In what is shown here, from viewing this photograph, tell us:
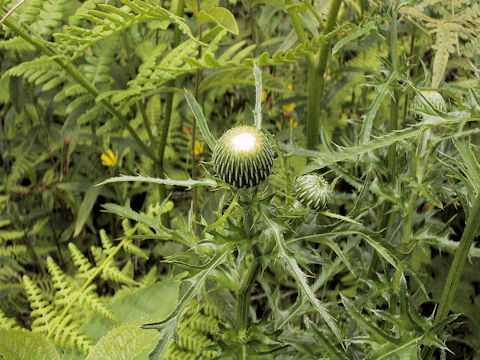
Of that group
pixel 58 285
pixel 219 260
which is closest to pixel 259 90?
pixel 219 260

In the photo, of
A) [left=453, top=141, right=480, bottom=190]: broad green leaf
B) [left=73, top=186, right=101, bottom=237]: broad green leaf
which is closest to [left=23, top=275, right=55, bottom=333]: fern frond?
[left=73, top=186, right=101, bottom=237]: broad green leaf

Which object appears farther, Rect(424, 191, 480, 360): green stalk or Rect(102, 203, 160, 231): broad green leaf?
Rect(102, 203, 160, 231): broad green leaf

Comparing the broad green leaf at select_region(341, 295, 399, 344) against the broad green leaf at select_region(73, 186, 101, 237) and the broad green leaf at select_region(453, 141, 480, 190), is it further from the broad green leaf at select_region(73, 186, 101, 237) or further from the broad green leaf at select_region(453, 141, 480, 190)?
the broad green leaf at select_region(73, 186, 101, 237)

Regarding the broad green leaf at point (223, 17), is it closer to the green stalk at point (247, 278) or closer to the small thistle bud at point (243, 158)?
the small thistle bud at point (243, 158)

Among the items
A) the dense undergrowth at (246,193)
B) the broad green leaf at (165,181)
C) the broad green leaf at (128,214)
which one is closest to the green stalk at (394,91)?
the dense undergrowth at (246,193)

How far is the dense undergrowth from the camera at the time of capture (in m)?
1.44

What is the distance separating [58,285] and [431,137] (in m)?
1.56

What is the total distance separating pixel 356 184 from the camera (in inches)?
72.7

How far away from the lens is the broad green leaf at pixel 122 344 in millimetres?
1392

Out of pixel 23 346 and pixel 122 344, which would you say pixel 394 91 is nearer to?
pixel 122 344

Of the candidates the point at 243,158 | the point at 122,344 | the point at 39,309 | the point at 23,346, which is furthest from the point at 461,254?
the point at 39,309

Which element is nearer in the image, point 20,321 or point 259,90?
point 259,90

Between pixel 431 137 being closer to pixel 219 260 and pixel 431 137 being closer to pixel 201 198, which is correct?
pixel 219 260

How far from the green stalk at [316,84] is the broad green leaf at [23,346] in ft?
4.54
